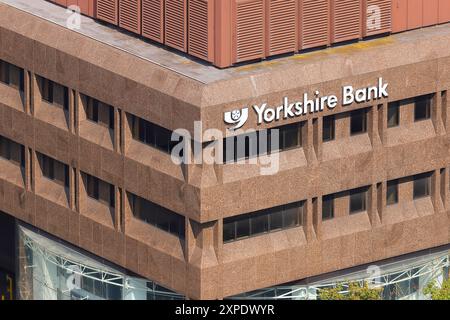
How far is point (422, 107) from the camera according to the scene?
426 feet

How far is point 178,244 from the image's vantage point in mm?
126188

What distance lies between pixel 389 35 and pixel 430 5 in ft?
10.8

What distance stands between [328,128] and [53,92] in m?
16.4

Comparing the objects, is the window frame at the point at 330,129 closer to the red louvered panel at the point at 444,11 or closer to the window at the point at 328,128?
the window at the point at 328,128

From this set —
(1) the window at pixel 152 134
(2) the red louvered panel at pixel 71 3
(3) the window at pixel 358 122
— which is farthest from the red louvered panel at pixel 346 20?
(2) the red louvered panel at pixel 71 3

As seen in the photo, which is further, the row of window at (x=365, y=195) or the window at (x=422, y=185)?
the window at (x=422, y=185)

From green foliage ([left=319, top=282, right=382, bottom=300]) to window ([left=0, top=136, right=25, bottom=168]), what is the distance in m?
19.8

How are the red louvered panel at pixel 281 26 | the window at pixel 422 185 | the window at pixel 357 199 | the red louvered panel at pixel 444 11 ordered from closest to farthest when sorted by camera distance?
the red louvered panel at pixel 281 26
the window at pixel 357 199
the red louvered panel at pixel 444 11
the window at pixel 422 185

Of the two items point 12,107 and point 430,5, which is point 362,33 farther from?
point 12,107

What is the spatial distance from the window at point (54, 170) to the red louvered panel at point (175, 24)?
11.3m

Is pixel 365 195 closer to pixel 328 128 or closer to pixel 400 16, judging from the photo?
pixel 328 128

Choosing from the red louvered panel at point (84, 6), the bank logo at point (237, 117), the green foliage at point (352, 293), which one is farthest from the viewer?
the red louvered panel at point (84, 6)

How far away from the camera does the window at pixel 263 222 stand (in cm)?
12538

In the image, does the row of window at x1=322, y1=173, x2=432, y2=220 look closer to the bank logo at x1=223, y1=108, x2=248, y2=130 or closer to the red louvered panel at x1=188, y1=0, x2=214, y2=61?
the bank logo at x1=223, y1=108, x2=248, y2=130
